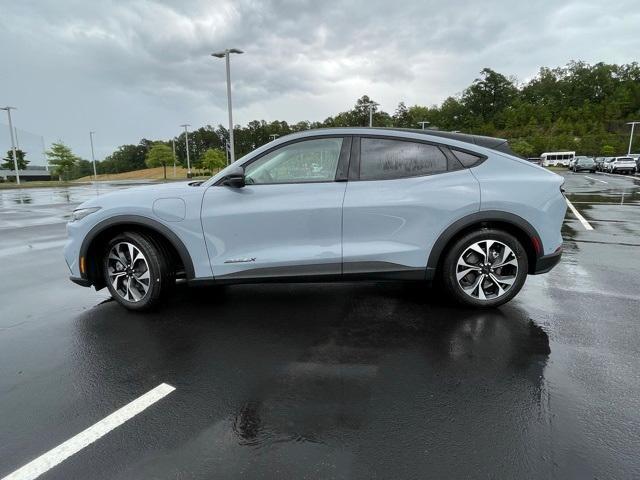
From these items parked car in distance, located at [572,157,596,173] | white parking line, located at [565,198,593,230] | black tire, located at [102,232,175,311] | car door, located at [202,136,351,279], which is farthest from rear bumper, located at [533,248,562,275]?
parked car in distance, located at [572,157,596,173]

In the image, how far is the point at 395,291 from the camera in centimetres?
468

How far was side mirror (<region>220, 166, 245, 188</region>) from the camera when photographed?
12.0 feet

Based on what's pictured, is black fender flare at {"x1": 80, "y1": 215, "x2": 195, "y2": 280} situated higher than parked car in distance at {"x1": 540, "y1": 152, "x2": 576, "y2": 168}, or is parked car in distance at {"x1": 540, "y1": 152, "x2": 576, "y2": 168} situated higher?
parked car in distance at {"x1": 540, "y1": 152, "x2": 576, "y2": 168}

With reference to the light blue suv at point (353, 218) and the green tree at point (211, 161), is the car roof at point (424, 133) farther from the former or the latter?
the green tree at point (211, 161)

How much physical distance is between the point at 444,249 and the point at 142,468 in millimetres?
2968

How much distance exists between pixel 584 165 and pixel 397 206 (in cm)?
4864

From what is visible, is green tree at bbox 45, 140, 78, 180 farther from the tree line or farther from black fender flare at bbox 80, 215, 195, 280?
black fender flare at bbox 80, 215, 195, 280

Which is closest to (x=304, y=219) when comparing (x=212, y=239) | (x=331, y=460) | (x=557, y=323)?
(x=212, y=239)

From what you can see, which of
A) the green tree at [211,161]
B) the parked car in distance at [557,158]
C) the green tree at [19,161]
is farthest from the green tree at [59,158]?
the parked car in distance at [557,158]

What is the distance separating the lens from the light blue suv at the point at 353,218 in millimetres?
3713

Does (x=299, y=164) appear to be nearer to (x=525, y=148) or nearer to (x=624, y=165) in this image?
(x=624, y=165)

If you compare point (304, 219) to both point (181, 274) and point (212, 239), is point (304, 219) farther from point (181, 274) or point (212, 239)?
point (181, 274)

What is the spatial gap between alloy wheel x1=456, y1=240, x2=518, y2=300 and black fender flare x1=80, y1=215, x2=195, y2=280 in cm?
252

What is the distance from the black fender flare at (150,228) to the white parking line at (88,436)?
4.19 ft
